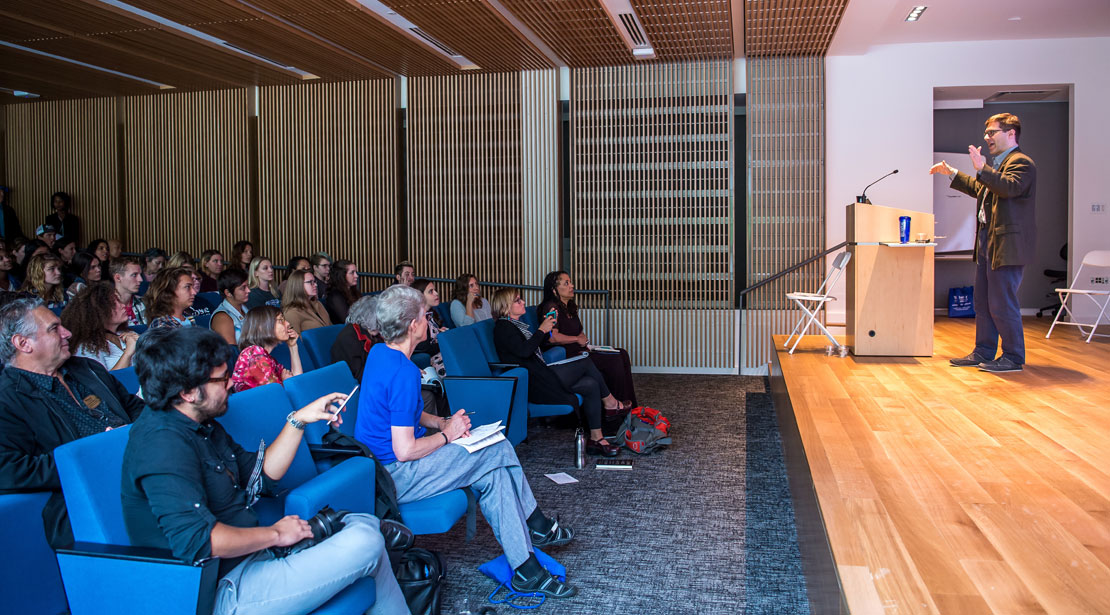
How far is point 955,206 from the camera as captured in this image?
11.8 meters

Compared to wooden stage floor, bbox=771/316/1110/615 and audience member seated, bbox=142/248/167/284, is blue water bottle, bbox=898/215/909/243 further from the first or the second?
audience member seated, bbox=142/248/167/284

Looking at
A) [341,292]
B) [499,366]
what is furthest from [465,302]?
[499,366]

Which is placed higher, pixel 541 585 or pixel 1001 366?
pixel 1001 366

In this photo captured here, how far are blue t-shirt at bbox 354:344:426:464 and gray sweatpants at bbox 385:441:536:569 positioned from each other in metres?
0.13

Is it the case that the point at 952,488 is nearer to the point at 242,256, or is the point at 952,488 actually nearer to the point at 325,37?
the point at 325,37

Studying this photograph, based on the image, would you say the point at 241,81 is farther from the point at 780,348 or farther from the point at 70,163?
the point at 780,348

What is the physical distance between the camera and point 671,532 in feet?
14.8

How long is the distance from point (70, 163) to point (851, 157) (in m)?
10.4

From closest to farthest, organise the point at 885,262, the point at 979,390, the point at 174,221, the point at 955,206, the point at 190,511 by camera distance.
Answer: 1. the point at 190,511
2. the point at 979,390
3. the point at 885,262
4. the point at 174,221
5. the point at 955,206

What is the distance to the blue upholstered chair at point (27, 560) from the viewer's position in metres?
2.75

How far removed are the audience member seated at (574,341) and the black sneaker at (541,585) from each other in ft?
11.3

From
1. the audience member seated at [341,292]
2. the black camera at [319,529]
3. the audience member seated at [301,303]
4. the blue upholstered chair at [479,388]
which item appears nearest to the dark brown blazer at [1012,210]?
the blue upholstered chair at [479,388]

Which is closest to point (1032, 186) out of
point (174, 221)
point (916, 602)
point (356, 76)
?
point (916, 602)

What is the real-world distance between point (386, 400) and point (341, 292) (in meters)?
4.15
